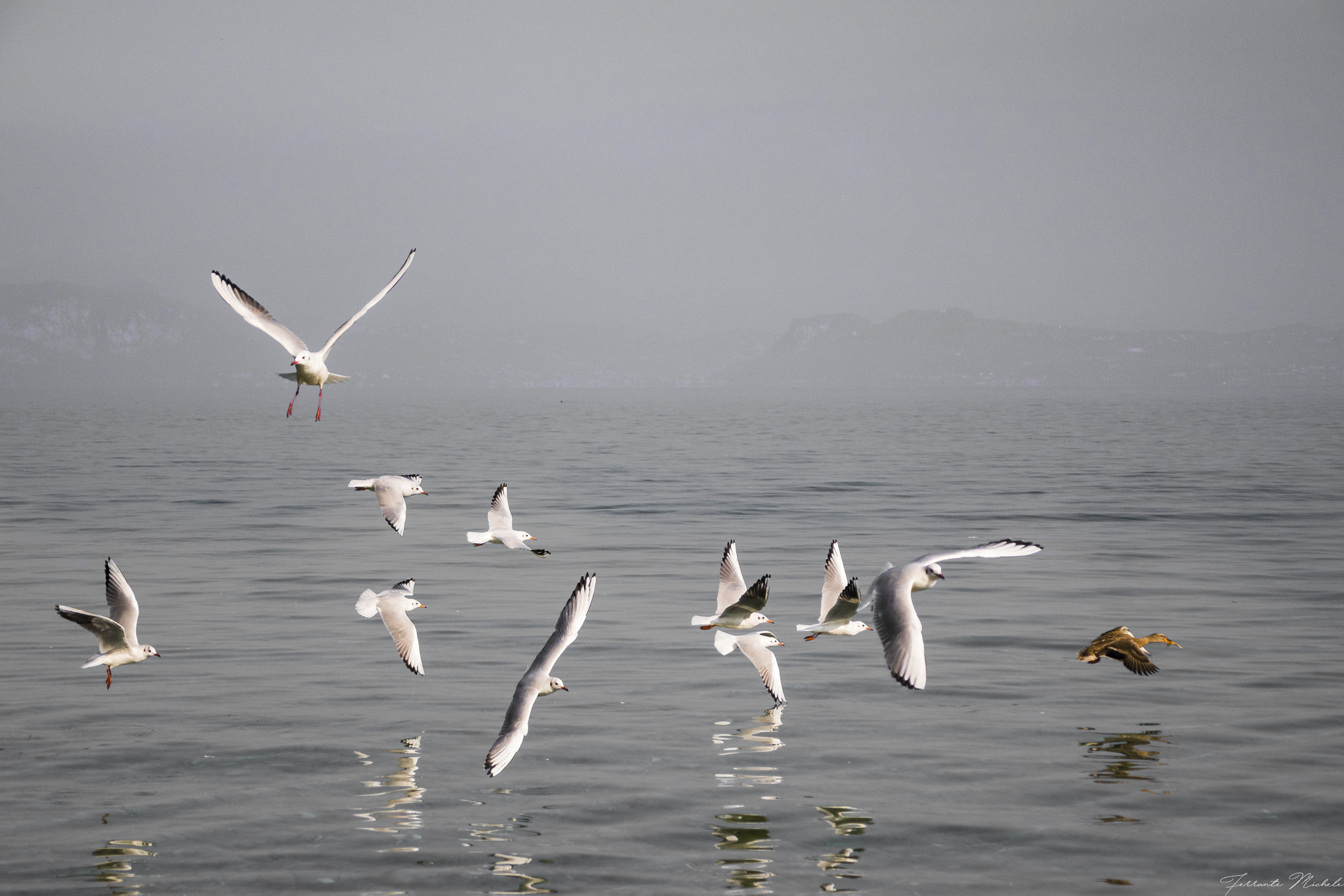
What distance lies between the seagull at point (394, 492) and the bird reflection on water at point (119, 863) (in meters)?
6.19

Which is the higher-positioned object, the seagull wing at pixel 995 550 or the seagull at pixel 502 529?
the seagull wing at pixel 995 550

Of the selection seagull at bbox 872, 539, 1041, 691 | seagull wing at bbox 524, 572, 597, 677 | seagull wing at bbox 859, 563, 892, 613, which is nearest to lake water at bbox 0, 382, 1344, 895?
seagull wing at bbox 524, 572, 597, 677

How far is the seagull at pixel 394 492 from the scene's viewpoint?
1769 centimetres

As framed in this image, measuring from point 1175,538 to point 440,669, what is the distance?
75.3 ft

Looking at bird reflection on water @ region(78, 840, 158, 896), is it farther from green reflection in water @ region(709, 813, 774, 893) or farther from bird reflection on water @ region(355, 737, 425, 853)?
green reflection in water @ region(709, 813, 774, 893)

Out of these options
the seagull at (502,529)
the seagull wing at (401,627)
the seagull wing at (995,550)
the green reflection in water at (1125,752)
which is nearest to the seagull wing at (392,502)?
the seagull at (502,529)

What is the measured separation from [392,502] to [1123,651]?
10029 millimetres

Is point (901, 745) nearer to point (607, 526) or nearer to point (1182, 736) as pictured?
point (1182, 736)

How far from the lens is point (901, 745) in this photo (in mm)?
14938

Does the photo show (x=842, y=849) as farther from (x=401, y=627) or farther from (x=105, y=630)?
(x=105, y=630)

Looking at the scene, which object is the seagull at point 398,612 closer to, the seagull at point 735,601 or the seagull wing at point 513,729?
the seagull at point 735,601

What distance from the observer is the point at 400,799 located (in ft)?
43.0

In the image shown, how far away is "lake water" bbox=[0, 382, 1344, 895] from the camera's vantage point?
11672mm

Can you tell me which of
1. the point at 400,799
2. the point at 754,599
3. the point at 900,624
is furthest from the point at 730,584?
the point at 400,799
